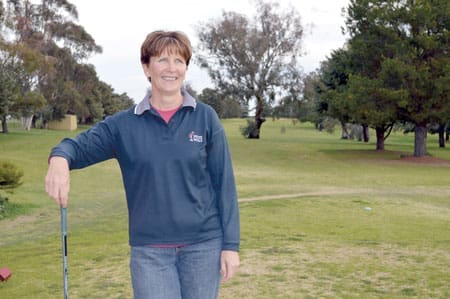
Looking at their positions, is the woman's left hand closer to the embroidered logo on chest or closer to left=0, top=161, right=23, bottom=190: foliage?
the embroidered logo on chest

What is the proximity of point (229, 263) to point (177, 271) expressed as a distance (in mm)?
273

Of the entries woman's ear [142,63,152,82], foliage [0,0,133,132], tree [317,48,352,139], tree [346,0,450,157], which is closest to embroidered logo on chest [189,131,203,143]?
woman's ear [142,63,152,82]

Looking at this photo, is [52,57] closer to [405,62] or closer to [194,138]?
[405,62]

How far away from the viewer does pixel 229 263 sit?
3256 millimetres

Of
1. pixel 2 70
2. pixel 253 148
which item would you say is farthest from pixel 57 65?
pixel 253 148

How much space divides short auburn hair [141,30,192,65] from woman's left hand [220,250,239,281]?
103 cm

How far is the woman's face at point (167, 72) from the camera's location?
10.8 feet

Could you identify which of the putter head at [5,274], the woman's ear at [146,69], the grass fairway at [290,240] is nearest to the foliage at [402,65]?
the grass fairway at [290,240]

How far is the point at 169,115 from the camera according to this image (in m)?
3.29

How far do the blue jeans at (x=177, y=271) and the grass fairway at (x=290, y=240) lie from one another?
3.33m

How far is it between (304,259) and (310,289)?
1.57 meters

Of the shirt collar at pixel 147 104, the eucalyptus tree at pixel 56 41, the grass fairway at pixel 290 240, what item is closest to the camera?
the shirt collar at pixel 147 104

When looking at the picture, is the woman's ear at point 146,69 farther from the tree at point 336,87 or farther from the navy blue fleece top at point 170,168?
the tree at point 336,87

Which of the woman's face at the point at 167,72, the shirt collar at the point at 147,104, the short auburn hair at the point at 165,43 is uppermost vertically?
the short auburn hair at the point at 165,43
